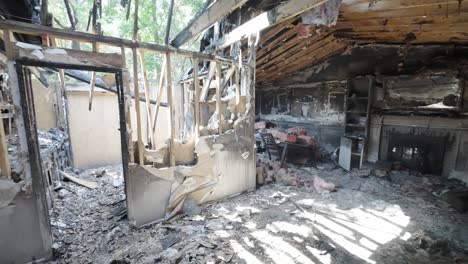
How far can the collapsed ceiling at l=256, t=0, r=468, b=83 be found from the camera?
329cm

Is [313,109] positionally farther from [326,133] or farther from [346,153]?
[346,153]

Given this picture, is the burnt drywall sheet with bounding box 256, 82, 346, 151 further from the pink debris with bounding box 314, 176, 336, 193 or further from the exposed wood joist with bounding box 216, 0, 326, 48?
the exposed wood joist with bounding box 216, 0, 326, 48

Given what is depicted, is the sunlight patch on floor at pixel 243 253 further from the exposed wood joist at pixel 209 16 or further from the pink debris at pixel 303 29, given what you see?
the pink debris at pixel 303 29

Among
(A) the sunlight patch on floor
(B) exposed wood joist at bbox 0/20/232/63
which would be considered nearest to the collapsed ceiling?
(B) exposed wood joist at bbox 0/20/232/63

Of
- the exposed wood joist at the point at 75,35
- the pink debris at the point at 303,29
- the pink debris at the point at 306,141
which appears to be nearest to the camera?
the exposed wood joist at the point at 75,35

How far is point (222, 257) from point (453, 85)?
6.03 m

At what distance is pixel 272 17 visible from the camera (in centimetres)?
321

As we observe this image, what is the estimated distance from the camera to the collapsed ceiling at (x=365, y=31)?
129 inches

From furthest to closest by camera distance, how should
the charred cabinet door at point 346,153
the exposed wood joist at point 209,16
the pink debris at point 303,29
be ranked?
1. the charred cabinet door at point 346,153
2. the pink debris at point 303,29
3. the exposed wood joist at point 209,16

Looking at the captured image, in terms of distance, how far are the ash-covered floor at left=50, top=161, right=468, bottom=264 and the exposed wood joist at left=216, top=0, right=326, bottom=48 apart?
2979 millimetres

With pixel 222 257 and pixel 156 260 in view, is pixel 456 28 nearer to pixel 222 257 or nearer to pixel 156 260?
pixel 222 257

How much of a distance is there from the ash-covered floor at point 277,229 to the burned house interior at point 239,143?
0.03 m

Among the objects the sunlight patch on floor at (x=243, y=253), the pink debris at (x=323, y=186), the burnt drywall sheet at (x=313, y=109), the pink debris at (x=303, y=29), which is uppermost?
the pink debris at (x=303, y=29)

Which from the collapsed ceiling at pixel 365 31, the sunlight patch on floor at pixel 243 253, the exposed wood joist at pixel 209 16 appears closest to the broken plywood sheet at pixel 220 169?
the sunlight patch on floor at pixel 243 253
